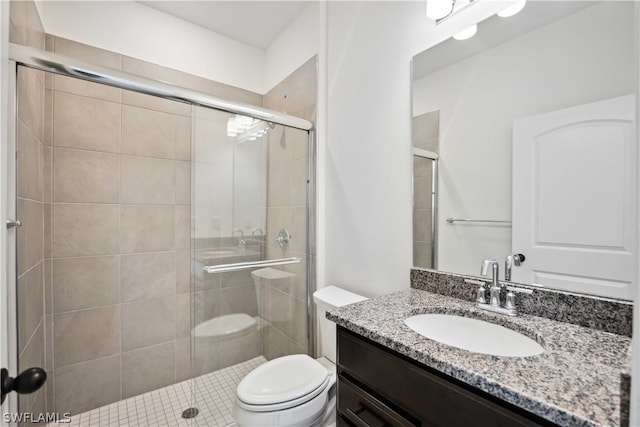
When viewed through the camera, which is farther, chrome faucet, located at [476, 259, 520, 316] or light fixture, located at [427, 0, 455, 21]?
light fixture, located at [427, 0, 455, 21]

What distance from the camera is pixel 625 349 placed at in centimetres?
69

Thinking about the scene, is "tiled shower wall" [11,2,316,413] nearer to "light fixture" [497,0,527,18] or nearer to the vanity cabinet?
the vanity cabinet

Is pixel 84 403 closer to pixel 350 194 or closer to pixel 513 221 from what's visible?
pixel 350 194

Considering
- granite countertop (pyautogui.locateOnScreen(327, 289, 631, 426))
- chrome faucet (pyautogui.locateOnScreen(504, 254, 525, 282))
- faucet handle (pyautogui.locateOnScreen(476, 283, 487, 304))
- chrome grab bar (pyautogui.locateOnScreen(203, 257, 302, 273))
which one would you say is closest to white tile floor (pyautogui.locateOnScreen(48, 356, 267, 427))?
chrome grab bar (pyautogui.locateOnScreen(203, 257, 302, 273))

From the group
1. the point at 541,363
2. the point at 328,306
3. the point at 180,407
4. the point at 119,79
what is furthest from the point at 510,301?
the point at 180,407

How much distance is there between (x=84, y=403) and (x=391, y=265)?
6.84 ft

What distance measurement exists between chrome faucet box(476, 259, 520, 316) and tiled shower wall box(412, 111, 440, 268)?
0.80ft

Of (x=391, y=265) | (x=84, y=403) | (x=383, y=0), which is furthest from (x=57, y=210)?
(x=383, y=0)

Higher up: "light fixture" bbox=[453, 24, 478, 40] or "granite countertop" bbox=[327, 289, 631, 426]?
"light fixture" bbox=[453, 24, 478, 40]

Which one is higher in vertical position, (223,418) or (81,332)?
(81,332)

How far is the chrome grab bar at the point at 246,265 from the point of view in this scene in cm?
163

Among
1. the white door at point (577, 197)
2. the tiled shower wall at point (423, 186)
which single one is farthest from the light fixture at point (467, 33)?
the white door at point (577, 197)

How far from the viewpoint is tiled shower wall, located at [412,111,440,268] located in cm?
124
